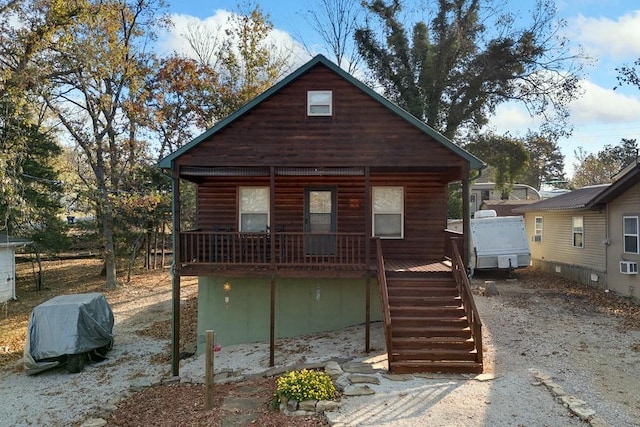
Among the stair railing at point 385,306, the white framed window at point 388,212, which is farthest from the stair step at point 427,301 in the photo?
the white framed window at point 388,212

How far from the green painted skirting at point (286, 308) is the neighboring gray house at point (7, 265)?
46.2ft

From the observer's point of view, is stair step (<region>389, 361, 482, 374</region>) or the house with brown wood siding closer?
stair step (<region>389, 361, 482, 374</region>)

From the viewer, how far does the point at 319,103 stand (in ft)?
37.6

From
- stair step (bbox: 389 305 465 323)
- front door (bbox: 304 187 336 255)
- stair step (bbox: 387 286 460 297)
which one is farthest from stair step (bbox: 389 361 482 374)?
front door (bbox: 304 187 336 255)

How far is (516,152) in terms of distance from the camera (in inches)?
1018

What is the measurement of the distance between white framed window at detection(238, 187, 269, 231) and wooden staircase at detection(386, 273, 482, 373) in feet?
14.9

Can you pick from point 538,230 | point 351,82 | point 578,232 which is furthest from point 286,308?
point 538,230

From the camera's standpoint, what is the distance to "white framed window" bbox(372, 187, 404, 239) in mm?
13070

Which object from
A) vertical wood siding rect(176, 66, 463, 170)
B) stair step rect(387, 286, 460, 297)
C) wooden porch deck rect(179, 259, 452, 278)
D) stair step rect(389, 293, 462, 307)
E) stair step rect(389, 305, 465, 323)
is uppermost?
vertical wood siding rect(176, 66, 463, 170)

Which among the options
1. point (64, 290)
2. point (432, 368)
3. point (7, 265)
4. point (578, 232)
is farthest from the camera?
point (64, 290)

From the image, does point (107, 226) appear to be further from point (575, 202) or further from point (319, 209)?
point (575, 202)

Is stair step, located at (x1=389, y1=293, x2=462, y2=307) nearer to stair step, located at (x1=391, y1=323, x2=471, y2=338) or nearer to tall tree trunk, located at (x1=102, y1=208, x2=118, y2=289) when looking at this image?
stair step, located at (x1=391, y1=323, x2=471, y2=338)

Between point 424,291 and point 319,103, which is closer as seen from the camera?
point 424,291

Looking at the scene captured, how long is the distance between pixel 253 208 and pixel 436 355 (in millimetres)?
6998
